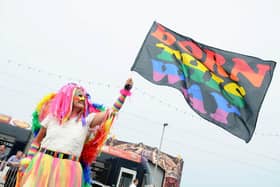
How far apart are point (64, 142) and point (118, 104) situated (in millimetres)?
563

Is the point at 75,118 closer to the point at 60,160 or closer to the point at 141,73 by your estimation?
the point at 60,160

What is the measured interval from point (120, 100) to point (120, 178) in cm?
738

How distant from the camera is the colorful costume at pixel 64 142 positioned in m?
2.20

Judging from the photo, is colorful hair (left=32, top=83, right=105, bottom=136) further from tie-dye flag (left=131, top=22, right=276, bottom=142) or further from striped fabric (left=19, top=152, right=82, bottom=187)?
tie-dye flag (left=131, top=22, right=276, bottom=142)

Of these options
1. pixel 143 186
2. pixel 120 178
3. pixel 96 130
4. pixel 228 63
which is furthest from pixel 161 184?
pixel 96 130

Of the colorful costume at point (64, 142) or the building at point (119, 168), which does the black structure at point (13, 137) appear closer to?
the building at point (119, 168)

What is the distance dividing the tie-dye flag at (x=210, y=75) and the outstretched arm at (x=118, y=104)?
1001 millimetres

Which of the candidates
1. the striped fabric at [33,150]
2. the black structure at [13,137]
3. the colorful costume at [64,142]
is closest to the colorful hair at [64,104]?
the colorful costume at [64,142]

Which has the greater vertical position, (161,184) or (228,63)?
(228,63)

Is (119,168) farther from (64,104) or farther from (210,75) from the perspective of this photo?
(64,104)

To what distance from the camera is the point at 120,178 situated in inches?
368

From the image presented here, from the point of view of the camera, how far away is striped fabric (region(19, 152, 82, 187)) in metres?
2.17

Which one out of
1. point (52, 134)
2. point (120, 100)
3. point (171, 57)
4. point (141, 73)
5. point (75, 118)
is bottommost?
point (52, 134)

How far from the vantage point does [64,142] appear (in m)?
2.34
